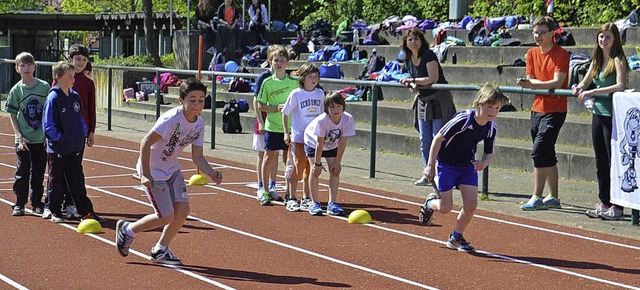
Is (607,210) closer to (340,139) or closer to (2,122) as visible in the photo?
(340,139)

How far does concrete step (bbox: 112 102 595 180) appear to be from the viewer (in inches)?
546

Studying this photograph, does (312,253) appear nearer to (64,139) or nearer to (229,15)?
(64,139)

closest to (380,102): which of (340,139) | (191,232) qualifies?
(340,139)

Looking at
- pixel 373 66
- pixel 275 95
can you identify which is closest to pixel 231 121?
pixel 373 66

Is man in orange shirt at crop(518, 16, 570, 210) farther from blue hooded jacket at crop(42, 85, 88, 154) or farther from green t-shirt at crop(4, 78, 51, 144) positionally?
green t-shirt at crop(4, 78, 51, 144)

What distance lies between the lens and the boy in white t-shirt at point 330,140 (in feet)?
36.9

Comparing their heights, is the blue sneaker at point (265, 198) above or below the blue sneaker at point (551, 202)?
below

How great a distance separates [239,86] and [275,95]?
10.8 metres

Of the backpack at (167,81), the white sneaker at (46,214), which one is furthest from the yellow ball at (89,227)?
the backpack at (167,81)

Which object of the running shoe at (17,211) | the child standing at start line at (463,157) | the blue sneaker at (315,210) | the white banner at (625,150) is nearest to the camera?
A: the child standing at start line at (463,157)

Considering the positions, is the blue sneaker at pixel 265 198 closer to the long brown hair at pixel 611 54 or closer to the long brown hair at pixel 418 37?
the long brown hair at pixel 418 37

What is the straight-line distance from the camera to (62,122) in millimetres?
10891

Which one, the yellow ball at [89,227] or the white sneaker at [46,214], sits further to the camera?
the white sneaker at [46,214]

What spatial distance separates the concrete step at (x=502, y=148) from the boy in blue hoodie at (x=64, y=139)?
610 cm
